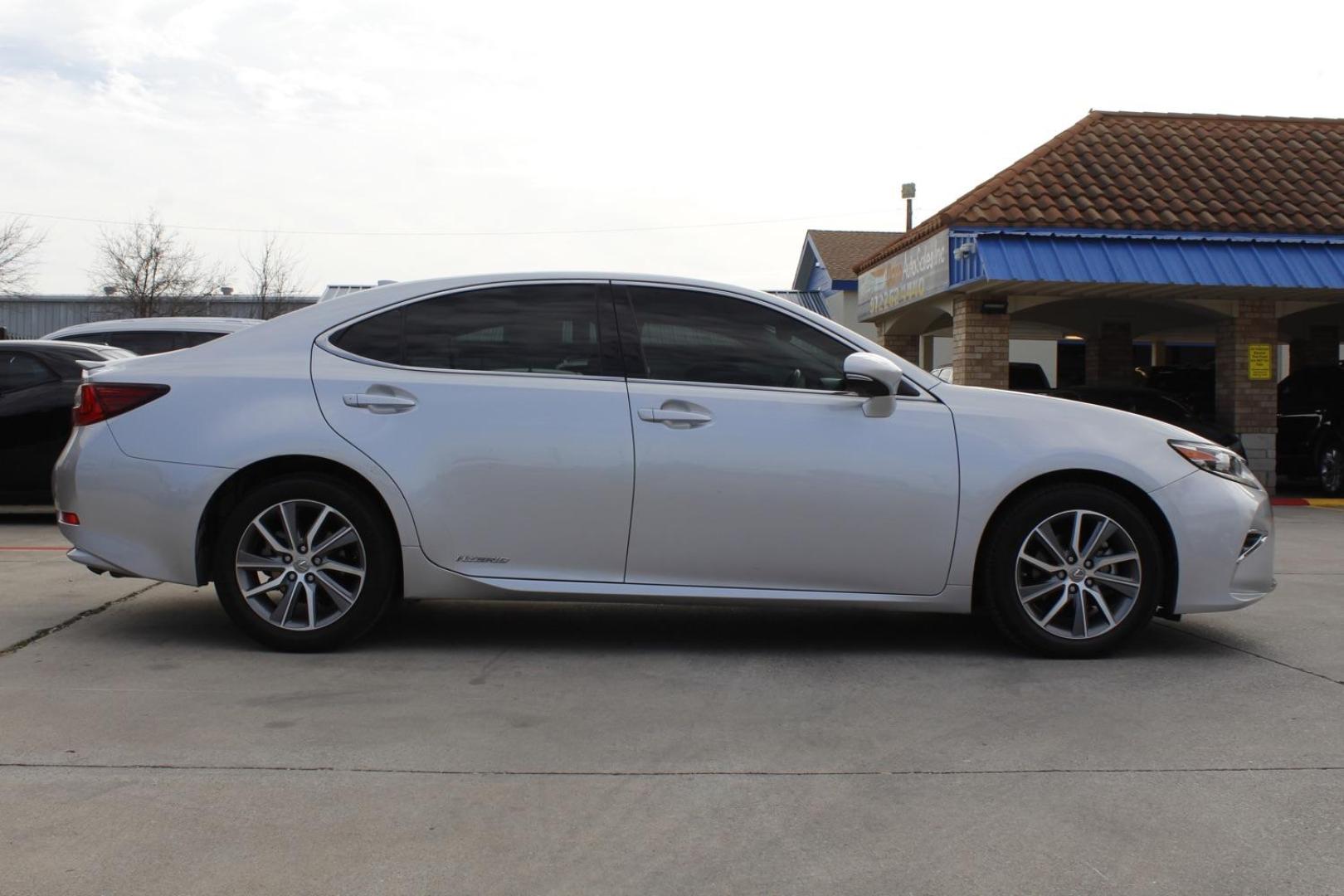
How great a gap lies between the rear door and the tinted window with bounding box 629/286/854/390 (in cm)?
23

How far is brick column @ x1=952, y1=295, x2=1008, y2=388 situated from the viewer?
53.8ft

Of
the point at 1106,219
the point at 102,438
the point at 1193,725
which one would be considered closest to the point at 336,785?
the point at 102,438

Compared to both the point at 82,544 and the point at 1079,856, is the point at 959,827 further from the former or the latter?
the point at 82,544

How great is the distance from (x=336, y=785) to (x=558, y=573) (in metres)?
1.73

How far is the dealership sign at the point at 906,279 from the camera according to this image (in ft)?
54.6

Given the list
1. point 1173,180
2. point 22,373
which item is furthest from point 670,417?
point 1173,180

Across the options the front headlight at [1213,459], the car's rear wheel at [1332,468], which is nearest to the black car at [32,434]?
the front headlight at [1213,459]

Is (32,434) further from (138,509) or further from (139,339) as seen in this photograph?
(138,509)

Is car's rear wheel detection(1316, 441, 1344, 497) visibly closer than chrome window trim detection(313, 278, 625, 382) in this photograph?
No

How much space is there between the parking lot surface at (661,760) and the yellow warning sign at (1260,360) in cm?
1142

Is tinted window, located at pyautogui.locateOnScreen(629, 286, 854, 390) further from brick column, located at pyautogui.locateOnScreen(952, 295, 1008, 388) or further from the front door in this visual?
brick column, located at pyautogui.locateOnScreen(952, 295, 1008, 388)

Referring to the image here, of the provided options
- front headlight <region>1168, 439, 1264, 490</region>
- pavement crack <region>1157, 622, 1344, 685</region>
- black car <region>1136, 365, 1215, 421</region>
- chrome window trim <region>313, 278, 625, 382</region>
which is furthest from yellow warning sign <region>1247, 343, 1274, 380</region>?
chrome window trim <region>313, 278, 625, 382</region>

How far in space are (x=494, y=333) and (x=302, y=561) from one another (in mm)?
1252

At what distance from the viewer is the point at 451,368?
5.42 meters
